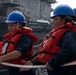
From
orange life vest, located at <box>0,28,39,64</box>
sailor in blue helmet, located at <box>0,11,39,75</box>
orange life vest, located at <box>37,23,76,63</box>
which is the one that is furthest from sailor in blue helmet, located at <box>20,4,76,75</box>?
orange life vest, located at <box>0,28,39,64</box>

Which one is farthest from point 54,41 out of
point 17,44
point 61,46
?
point 17,44

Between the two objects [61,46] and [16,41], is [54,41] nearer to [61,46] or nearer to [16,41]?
[61,46]

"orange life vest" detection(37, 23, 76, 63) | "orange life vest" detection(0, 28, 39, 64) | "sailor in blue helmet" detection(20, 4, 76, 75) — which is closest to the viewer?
"sailor in blue helmet" detection(20, 4, 76, 75)

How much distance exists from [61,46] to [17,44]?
807 millimetres

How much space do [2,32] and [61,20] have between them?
2139 cm

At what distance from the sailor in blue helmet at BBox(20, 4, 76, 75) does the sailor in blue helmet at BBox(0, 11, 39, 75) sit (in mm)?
418

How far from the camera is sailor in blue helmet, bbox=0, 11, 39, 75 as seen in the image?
3037mm

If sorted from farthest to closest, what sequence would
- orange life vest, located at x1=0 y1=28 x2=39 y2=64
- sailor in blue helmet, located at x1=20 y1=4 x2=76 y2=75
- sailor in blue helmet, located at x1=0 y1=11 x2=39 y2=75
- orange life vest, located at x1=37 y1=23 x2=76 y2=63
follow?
orange life vest, located at x1=0 y1=28 x2=39 y2=64, sailor in blue helmet, located at x1=0 y1=11 x2=39 y2=75, orange life vest, located at x1=37 y1=23 x2=76 y2=63, sailor in blue helmet, located at x1=20 y1=4 x2=76 y2=75

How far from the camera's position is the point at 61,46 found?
99.0 inches

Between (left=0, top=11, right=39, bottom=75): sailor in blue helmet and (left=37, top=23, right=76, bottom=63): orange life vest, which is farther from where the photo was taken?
(left=0, top=11, right=39, bottom=75): sailor in blue helmet

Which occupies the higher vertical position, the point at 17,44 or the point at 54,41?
the point at 54,41

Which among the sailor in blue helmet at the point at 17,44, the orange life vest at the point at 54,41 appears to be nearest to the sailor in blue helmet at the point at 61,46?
the orange life vest at the point at 54,41

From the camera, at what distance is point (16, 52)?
3006 millimetres

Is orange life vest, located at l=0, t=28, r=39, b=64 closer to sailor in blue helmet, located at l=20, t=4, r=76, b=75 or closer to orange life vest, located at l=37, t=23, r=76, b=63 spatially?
sailor in blue helmet, located at l=20, t=4, r=76, b=75
